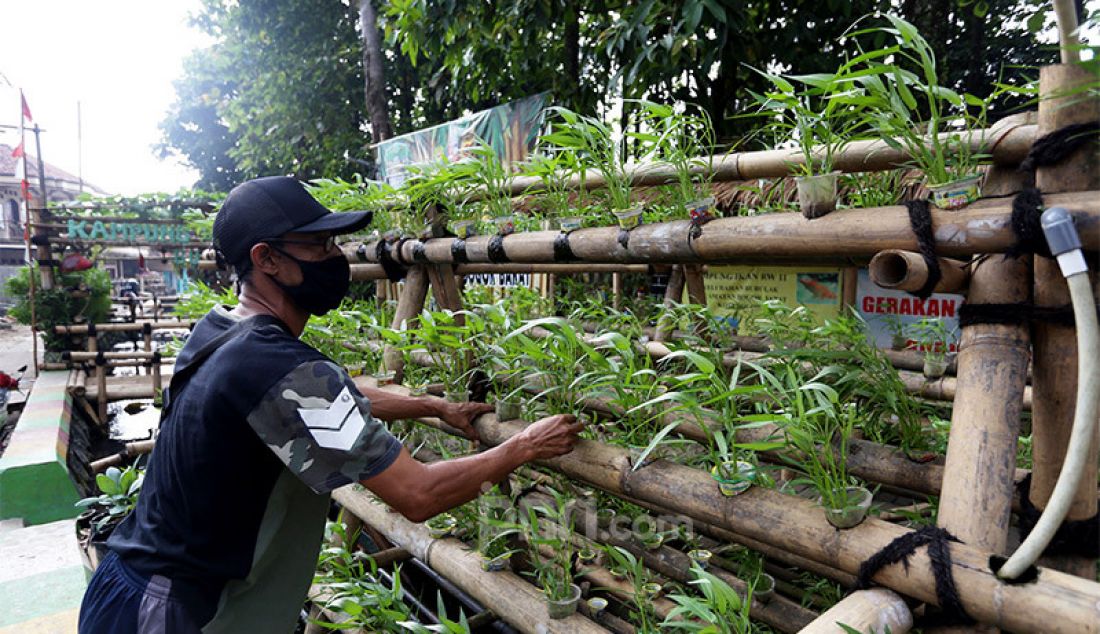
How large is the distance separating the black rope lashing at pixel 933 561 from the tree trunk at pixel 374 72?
26.0 ft

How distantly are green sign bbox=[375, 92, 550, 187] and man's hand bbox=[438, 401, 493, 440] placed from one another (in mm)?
3391

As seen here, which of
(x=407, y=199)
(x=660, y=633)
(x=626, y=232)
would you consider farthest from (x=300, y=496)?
(x=407, y=199)

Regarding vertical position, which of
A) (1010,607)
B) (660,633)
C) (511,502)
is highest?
(1010,607)

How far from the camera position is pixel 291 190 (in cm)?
168

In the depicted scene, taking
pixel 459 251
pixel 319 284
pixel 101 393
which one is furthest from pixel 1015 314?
pixel 101 393

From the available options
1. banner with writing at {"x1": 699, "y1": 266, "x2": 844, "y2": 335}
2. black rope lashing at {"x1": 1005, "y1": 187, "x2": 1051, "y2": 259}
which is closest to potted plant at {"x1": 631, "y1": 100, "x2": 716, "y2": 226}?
black rope lashing at {"x1": 1005, "y1": 187, "x2": 1051, "y2": 259}

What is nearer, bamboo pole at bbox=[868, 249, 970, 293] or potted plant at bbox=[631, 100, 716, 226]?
bamboo pole at bbox=[868, 249, 970, 293]

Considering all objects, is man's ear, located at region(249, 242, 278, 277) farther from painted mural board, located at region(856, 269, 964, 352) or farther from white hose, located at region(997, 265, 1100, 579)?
painted mural board, located at region(856, 269, 964, 352)

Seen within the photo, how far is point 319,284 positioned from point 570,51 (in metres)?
4.64

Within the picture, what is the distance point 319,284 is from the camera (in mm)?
1713

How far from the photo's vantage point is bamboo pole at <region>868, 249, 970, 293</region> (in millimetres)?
1156

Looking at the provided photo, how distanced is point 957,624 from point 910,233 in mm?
716

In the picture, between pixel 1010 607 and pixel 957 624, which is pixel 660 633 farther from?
pixel 1010 607

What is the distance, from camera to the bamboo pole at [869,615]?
1.08 m
